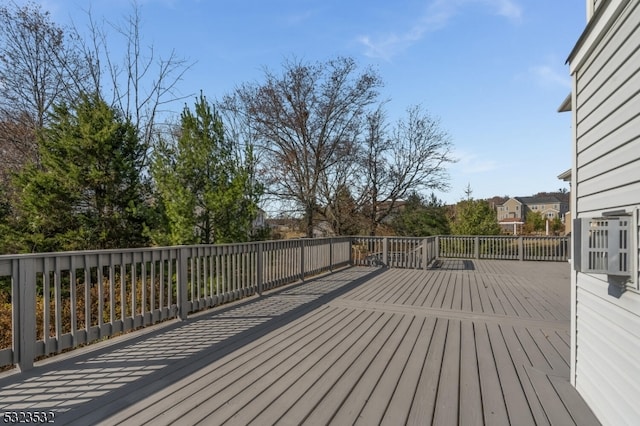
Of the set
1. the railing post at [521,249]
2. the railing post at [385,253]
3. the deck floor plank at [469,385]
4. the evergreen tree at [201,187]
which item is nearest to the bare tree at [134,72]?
the evergreen tree at [201,187]

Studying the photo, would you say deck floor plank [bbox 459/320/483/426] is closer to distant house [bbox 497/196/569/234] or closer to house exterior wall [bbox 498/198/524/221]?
distant house [bbox 497/196/569/234]

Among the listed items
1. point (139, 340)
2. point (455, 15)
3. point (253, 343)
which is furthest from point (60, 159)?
point (455, 15)

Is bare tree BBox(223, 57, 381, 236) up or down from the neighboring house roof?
up

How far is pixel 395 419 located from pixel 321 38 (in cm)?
1342

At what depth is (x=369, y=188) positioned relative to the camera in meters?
14.8

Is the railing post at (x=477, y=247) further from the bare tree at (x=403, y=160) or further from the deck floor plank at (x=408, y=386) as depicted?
the deck floor plank at (x=408, y=386)

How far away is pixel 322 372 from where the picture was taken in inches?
97.0

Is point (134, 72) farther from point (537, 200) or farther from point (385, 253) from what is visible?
point (537, 200)

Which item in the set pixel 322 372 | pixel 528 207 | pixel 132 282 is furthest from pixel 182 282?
pixel 528 207

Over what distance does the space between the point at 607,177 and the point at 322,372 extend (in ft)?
7.27

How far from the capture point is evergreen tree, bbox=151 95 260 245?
6426 millimetres

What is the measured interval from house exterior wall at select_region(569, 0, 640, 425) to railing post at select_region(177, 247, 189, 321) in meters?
3.72

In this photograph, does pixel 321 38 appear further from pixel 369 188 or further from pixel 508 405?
pixel 508 405

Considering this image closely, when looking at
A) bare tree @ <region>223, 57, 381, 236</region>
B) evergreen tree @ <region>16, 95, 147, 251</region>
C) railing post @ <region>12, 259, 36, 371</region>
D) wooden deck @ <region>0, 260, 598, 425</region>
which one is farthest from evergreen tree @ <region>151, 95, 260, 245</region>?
bare tree @ <region>223, 57, 381, 236</region>
